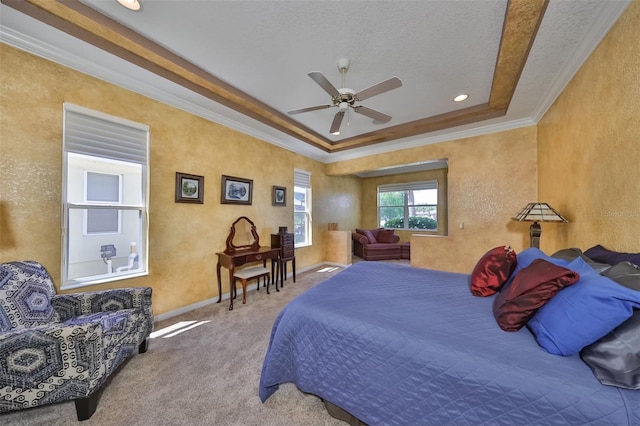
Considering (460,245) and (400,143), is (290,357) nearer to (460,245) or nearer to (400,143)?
(460,245)

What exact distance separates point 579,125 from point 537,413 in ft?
7.94

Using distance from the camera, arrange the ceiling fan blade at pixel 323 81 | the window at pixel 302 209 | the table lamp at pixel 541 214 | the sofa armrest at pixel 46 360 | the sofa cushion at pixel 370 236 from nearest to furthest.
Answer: the sofa armrest at pixel 46 360
the ceiling fan blade at pixel 323 81
the table lamp at pixel 541 214
the window at pixel 302 209
the sofa cushion at pixel 370 236

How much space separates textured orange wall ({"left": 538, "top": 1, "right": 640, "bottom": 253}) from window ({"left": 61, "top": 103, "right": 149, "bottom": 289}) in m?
4.10

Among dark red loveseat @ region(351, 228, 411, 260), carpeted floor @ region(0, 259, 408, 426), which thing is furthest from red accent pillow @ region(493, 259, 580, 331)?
dark red loveseat @ region(351, 228, 411, 260)

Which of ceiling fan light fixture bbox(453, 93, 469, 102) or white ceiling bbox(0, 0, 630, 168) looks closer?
white ceiling bbox(0, 0, 630, 168)

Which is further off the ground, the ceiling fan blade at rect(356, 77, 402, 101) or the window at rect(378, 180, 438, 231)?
the ceiling fan blade at rect(356, 77, 402, 101)

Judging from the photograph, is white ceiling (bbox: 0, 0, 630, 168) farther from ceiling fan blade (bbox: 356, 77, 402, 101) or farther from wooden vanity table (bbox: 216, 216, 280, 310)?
wooden vanity table (bbox: 216, 216, 280, 310)

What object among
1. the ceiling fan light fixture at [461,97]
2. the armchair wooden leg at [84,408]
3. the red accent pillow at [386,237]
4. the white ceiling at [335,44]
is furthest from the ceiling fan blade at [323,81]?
the red accent pillow at [386,237]

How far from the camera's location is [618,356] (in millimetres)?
802

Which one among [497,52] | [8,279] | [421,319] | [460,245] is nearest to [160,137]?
[8,279]

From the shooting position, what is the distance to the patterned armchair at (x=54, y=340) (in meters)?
1.22

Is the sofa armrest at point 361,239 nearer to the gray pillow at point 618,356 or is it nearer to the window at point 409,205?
the window at point 409,205

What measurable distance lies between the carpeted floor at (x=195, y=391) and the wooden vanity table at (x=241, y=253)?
77 centimetres

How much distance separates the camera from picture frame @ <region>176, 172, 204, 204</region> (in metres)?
2.81
